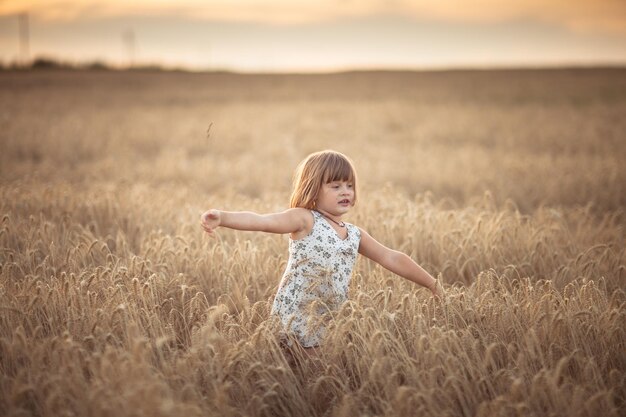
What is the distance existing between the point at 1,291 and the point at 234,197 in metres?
3.86

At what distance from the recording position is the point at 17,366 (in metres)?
2.48

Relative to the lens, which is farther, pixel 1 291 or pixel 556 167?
pixel 556 167

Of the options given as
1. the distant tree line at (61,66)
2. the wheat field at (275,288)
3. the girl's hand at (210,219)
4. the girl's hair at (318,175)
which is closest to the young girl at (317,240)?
the girl's hair at (318,175)

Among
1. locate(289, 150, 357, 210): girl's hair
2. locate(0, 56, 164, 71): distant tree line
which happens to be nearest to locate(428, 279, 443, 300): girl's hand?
locate(289, 150, 357, 210): girl's hair

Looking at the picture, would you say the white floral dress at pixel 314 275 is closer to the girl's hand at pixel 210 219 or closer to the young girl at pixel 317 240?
the young girl at pixel 317 240

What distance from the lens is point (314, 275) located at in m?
2.87

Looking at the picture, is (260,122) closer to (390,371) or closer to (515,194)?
(515,194)

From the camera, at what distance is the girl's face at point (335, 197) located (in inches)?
118

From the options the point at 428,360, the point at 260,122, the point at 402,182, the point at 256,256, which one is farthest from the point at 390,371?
the point at 260,122

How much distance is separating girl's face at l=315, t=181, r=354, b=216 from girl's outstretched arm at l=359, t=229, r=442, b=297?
0.23 meters

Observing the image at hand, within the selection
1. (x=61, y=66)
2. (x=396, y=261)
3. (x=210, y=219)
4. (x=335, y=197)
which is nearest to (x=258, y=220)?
(x=210, y=219)

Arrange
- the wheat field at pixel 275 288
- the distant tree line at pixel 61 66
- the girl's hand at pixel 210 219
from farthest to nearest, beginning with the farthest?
the distant tree line at pixel 61 66 < the girl's hand at pixel 210 219 < the wheat field at pixel 275 288

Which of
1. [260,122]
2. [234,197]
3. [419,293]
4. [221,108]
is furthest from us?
[221,108]

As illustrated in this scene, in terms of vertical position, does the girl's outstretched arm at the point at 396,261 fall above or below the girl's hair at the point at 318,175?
below
